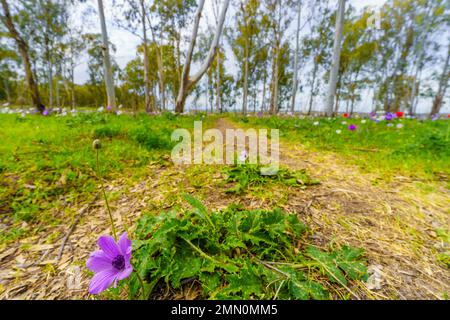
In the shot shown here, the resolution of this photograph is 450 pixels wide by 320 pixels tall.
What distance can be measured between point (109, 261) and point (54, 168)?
73.8 inches

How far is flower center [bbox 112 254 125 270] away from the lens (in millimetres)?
802

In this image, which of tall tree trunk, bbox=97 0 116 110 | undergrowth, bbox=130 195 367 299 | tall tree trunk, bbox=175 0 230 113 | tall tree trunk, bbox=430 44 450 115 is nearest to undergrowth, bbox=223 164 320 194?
undergrowth, bbox=130 195 367 299

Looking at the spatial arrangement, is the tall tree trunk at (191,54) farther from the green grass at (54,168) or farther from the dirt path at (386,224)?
the dirt path at (386,224)

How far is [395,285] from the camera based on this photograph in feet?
2.94

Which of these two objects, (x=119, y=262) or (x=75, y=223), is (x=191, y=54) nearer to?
(x=75, y=223)

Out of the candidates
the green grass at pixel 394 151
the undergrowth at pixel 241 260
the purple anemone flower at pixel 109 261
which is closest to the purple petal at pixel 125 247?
the purple anemone flower at pixel 109 261

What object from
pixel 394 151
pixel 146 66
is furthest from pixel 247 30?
pixel 394 151

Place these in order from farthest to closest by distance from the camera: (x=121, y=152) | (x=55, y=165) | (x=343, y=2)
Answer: (x=343, y=2)
(x=121, y=152)
(x=55, y=165)

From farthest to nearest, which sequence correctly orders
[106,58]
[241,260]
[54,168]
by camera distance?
[106,58] < [54,168] < [241,260]

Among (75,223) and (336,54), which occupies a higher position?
(336,54)

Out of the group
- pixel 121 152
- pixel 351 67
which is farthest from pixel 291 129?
pixel 351 67

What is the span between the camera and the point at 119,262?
0.81m
